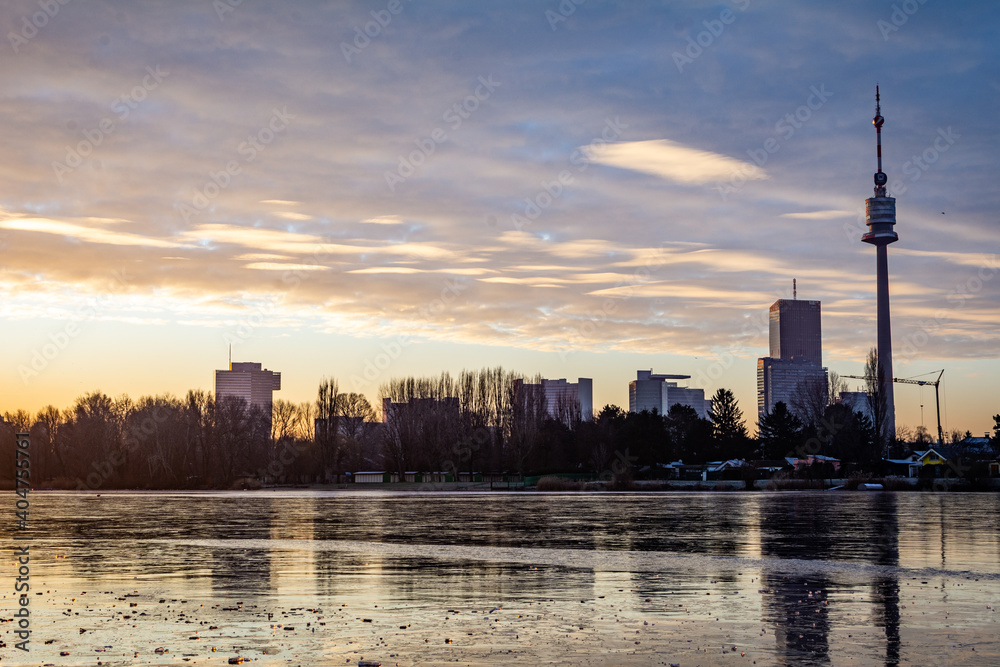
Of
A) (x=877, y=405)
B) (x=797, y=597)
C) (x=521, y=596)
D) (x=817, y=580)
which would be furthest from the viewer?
(x=877, y=405)

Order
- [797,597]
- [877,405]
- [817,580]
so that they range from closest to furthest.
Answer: [797,597] < [817,580] < [877,405]

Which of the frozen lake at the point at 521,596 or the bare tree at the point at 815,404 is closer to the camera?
the frozen lake at the point at 521,596

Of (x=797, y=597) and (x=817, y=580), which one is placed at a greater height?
(x=797, y=597)

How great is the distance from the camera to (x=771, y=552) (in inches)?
1027

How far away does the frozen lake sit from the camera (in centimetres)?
1269

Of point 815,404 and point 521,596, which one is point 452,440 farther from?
point 521,596

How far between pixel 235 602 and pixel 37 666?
5.75 metres

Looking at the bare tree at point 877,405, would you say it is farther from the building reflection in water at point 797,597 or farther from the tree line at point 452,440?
the building reflection in water at point 797,597

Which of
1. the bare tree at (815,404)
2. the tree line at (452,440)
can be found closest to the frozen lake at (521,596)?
the tree line at (452,440)

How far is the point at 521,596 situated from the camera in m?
18.1

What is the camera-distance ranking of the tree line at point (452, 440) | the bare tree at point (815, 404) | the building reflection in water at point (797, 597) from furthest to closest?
the bare tree at point (815, 404) < the tree line at point (452, 440) < the building reflection in water at point (797, 597)

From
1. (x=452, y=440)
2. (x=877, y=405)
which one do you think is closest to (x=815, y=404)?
(x=877, y=405)

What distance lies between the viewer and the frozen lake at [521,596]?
1269 cm

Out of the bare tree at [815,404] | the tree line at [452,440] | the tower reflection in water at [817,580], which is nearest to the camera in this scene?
the tower reflection in water at [817,580]
